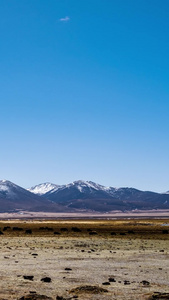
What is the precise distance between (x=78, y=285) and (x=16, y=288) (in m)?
2.89

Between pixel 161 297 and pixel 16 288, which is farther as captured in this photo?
pixel 16 288

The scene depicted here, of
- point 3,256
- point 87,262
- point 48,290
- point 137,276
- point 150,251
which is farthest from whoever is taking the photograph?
point 150,251

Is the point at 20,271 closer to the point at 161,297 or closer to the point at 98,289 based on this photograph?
the point at 98,289

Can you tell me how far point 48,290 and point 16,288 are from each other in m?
1.38

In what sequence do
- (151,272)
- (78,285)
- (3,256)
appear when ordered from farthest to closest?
(3,256)
(151,272)
(78,285)

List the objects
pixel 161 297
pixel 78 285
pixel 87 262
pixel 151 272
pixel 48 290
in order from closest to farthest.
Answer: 1. pixel 161 297
2. pixel 48 290
3. pixel 78 285
4. pixel 151 272
5. pixel 87 262

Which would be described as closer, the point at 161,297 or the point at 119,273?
the point at 161,297

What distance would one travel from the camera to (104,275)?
70.5ft

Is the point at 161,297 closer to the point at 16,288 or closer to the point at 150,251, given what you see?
the point at 16,288

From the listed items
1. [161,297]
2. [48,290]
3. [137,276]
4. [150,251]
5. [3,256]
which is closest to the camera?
[161,297]

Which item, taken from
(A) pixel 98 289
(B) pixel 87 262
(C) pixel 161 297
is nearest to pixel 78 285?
(A) pixel 98 289

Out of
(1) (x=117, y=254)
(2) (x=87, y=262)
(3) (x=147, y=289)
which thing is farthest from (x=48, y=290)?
(1) (x=117, y=254)

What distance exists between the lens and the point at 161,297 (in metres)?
15.8

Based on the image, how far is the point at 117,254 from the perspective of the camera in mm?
31438
